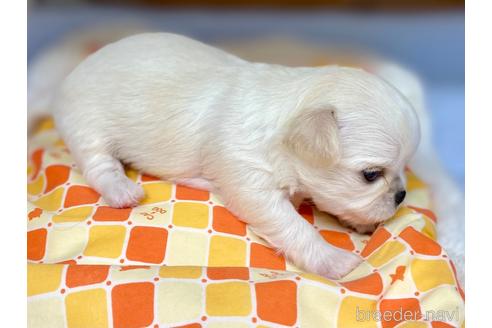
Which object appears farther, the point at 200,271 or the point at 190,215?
the point at 190,215

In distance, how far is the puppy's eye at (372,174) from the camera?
1404 millimetres

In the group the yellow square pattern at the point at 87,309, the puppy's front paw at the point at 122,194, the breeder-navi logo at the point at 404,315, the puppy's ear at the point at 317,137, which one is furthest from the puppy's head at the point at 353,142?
the yellow square pattern at the point at 87,309

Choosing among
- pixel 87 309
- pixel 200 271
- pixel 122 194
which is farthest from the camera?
pixel 122 194

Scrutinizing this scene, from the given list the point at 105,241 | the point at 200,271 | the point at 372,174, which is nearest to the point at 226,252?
the point at 200,271

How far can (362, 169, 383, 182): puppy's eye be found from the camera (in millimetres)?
1404

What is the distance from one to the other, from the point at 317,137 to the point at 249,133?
244mm

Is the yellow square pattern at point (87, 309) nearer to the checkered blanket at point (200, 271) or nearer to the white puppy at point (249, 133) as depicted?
the checkered blanket at point (200, 271)

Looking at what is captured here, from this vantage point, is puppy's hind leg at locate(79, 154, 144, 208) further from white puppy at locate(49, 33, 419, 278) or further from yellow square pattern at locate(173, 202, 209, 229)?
yellow square pattern at locate(173, 202, 209, 229)

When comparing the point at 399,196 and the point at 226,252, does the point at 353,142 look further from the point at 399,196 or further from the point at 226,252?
the point at 226,252

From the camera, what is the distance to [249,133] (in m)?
1.53

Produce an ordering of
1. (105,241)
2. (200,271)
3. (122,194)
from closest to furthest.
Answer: (200,271), (105,241), (122,194)

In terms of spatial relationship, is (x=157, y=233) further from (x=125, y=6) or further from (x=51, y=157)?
(x=125, y=6)

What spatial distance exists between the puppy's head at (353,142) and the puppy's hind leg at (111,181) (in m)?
0.48

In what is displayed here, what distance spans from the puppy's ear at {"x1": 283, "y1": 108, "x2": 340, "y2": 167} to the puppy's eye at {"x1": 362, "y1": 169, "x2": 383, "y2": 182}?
3.7 inches
